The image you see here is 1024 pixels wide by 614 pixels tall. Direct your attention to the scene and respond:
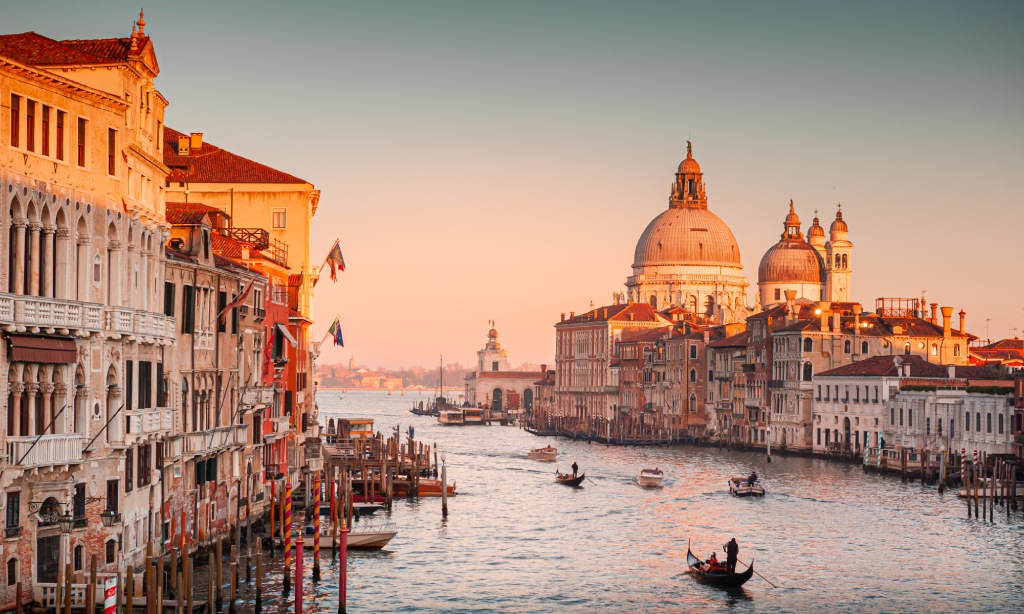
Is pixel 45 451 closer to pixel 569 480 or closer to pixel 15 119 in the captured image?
pixel 15 119

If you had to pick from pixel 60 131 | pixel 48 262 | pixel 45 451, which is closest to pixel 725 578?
pixel 45 451

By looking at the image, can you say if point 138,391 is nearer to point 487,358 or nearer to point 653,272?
point 653,272

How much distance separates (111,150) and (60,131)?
1626 mm

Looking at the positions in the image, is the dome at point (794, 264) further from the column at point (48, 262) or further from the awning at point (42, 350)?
the column at point (48, 262)

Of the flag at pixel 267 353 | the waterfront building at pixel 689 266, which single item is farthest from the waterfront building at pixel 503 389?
the flag at pixel 267 353

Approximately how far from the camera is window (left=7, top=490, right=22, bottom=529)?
2288cm

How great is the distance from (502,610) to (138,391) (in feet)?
30.1

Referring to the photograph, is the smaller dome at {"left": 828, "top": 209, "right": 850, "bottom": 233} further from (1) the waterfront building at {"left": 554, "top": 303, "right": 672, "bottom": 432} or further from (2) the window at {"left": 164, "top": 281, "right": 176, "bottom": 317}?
(2) the window at {"left": 164, "top": 281, "right": 176, "bottom": 317}

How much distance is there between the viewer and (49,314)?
23234mm

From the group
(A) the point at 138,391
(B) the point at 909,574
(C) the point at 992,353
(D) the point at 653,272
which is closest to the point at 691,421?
(C) the point at 992,353

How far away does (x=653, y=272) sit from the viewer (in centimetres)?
14212

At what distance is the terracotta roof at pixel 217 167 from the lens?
159 feet

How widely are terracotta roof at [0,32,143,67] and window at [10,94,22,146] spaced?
5.01 ft

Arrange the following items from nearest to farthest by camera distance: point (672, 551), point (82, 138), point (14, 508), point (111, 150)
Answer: point (14, 508)
point (82, 138)
point (111, 150)
point (672, 551)
